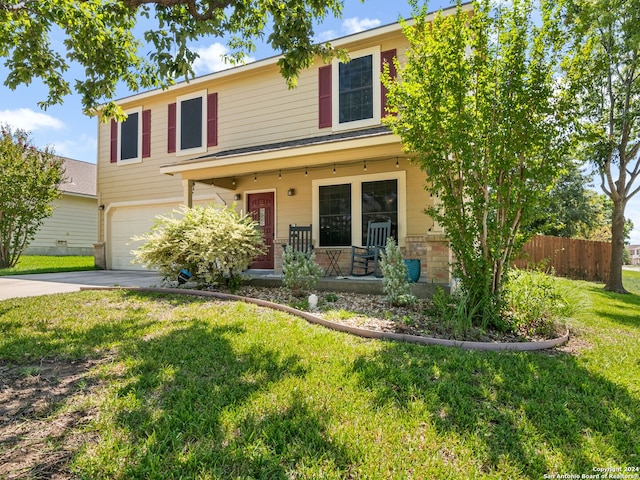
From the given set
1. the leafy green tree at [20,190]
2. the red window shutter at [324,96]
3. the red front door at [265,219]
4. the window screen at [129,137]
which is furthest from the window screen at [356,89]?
the leafy green tree at [20,190]

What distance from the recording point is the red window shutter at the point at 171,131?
1003 cm

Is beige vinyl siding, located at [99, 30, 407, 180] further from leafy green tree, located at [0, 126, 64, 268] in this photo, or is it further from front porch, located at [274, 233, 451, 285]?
leafy green tree, located at [0, 126, 64, 268]

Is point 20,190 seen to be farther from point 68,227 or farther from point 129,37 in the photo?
point 129,37

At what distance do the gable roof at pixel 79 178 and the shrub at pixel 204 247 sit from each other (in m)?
11.7

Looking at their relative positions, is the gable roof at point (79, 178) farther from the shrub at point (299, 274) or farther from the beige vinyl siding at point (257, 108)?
the shrub at point (299, 274)

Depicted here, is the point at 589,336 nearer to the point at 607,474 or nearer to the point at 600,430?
the point at 600,430

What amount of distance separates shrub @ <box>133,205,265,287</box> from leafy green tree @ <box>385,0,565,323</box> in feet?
11.0

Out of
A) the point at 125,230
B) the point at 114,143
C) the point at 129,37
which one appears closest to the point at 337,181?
the point at 129,37

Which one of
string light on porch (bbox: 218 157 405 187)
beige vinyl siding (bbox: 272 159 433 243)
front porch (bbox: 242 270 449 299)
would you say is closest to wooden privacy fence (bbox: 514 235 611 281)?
beige vinyl siding (bbox: 272 159 433 243)

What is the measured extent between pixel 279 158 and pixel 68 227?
13208mm

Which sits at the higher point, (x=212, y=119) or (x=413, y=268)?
(x=212, y=119)

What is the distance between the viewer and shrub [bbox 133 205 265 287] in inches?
221

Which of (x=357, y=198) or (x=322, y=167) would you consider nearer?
(x=357, y=198)

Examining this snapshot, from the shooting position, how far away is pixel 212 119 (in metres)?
9.59
